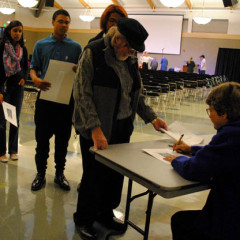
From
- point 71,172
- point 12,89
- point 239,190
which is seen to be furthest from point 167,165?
point 12,89

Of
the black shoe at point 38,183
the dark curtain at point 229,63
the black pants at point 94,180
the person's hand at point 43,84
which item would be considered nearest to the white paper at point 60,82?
the person's hand at point 43,84

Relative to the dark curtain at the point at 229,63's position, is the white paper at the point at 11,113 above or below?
below

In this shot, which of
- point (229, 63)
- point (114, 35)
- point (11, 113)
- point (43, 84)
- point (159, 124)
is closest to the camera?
point (114, 35)

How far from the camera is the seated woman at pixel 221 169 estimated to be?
4.38ft

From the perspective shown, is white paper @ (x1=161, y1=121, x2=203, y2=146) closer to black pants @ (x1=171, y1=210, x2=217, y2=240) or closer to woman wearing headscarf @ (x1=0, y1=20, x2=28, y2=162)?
black pants @ (x1=171, y1=210, x2=217, y2=240)

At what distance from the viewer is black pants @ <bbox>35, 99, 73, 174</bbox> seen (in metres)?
2.74

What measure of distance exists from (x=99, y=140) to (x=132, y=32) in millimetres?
647

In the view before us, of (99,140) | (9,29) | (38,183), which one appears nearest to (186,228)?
(99,140)

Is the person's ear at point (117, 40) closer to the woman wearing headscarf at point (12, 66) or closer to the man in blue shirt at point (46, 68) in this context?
the man in blue shirt at point (46, 68)

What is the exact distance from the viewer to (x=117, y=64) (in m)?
1.97

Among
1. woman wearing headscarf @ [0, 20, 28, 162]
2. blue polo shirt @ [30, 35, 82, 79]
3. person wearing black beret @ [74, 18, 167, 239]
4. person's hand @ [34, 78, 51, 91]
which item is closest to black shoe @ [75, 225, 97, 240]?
person wearing black beret @ [74, 18, 167, 239]

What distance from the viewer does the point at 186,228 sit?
1.56 meters

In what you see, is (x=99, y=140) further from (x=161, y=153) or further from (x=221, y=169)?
→ (x=221, y=169)

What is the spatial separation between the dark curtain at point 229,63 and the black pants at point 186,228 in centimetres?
1908
